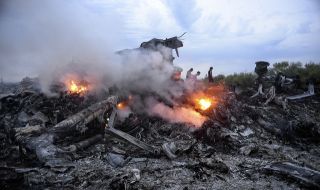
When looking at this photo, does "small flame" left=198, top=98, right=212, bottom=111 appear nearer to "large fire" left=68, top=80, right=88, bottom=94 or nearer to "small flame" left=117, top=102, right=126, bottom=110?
"small flame" left=117, top=102, right=126, bottom=110

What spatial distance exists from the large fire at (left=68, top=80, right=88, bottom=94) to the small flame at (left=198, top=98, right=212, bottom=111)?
5202 mm

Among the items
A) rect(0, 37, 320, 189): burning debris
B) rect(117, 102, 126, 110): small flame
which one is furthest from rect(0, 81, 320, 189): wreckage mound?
rect(117, 102, 126, 110): small flame

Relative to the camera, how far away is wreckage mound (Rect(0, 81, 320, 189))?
21.2 feet

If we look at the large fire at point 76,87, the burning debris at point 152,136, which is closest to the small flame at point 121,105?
the burning debris at point 152,136

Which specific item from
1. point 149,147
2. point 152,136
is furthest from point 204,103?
point 149,147

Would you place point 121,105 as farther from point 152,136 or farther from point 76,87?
point 152,136

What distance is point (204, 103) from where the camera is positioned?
38.3 feet

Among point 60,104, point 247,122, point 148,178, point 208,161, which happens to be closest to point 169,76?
point 247,122

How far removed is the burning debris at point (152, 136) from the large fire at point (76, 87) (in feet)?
0.13

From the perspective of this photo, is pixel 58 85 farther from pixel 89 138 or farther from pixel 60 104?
pixel 89 138

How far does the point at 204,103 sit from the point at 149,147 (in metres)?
3.97

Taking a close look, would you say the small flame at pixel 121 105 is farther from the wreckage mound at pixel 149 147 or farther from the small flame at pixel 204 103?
the small flame at pixel 204 103

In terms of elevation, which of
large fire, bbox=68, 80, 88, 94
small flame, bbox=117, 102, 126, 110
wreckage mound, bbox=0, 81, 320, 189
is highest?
large fire, bbox=68, 80, 88, 94

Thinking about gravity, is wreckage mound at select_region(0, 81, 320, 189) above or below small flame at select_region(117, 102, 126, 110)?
below
